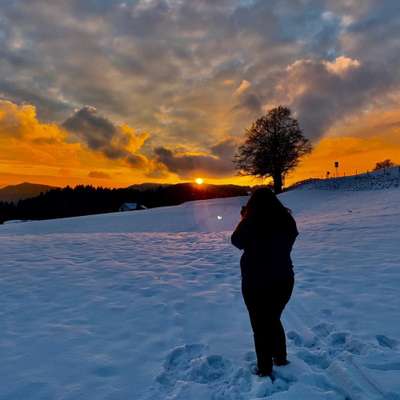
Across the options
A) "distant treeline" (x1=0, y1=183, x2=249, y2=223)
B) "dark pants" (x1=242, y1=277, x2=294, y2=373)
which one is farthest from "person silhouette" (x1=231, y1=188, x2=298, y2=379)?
"distant treeline" (x1=0, y1=183, x2=249, y2=223)

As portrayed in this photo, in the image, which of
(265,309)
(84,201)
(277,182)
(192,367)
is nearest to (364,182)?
(277,182)

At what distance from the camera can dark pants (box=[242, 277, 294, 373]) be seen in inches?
158

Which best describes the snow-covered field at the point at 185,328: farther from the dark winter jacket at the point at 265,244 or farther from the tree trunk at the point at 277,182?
the tree trunk at the point at 277,182

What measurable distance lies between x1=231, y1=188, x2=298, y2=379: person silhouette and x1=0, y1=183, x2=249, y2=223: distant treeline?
378ft

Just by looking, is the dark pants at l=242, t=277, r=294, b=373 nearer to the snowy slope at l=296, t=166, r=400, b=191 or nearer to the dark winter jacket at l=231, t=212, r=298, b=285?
the dark winter jacket at l=231, t=212, r=298, b=285

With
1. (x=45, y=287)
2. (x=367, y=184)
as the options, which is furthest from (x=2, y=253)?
(x=367, y=184)

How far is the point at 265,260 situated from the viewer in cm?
399

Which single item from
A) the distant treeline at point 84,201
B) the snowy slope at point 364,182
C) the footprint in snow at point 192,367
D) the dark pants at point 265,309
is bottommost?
the footprint in snow at point 192,367

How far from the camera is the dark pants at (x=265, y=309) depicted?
401 centimetres

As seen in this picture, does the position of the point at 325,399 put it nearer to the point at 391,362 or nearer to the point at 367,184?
the point at 391,362

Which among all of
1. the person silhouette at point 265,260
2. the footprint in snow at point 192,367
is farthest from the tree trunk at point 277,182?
the person silhouette at point 265,260

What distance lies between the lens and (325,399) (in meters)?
3.55

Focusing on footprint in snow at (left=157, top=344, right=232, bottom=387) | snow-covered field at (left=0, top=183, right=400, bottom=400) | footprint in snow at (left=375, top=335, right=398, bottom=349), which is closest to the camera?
snow-covered field at (left=0, top=183, right=400, bottom=400)

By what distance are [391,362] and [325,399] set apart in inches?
53.2
